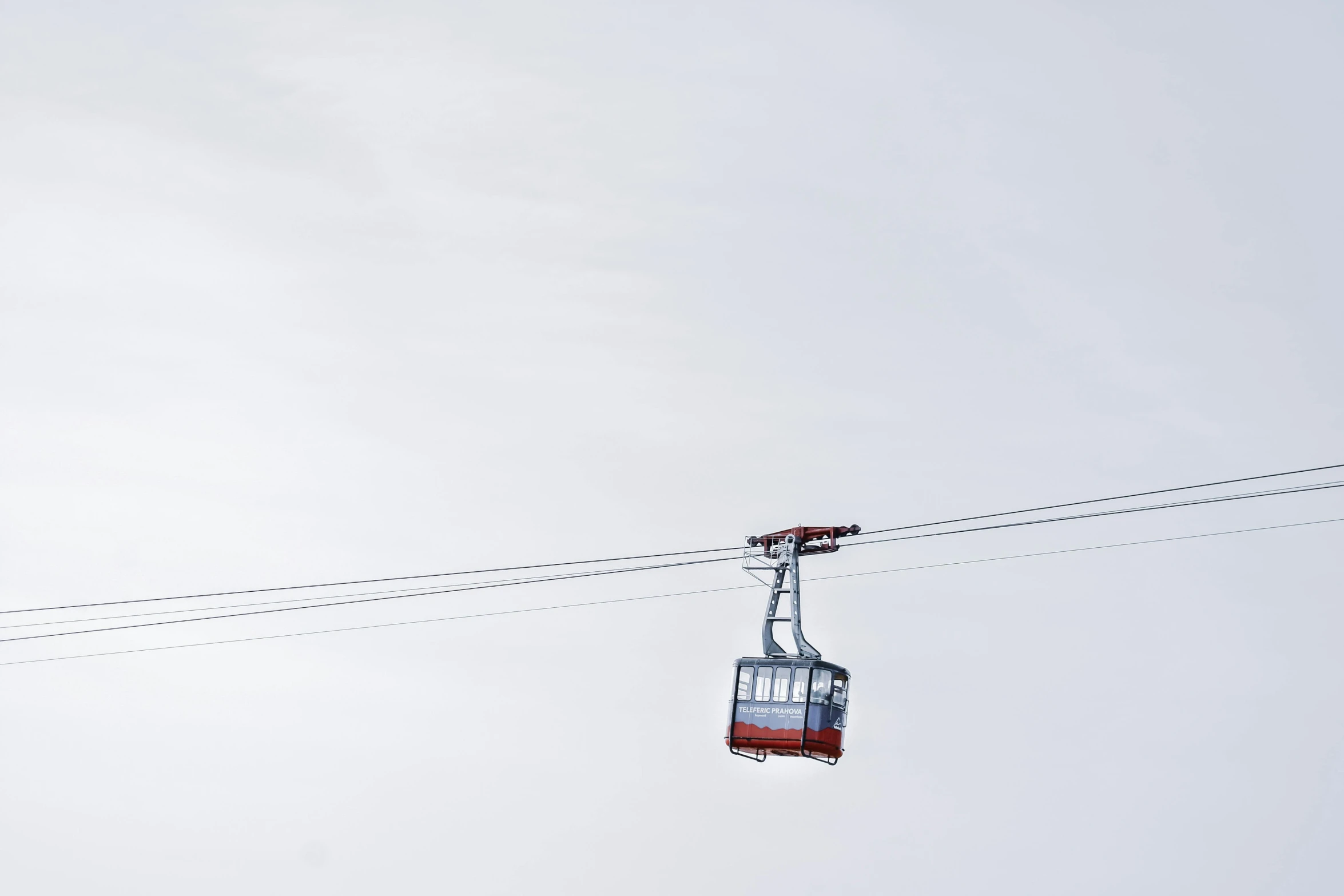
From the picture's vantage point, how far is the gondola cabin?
53.3m

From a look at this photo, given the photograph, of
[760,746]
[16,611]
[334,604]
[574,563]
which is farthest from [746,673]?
[16,611]

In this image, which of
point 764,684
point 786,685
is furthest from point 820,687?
point 764,684

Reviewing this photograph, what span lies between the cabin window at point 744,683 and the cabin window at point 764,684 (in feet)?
0.98

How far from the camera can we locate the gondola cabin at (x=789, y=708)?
53344 mm

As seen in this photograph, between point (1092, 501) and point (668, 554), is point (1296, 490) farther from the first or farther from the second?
point (668, 554)

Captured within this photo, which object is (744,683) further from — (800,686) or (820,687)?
(820,687)

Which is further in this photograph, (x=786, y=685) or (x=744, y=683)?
(x=744, y=683)

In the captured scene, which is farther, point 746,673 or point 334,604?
point 334,604

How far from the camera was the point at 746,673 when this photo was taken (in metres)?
55.2

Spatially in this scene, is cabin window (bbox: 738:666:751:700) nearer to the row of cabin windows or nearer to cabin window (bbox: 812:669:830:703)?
the row of cabin windows

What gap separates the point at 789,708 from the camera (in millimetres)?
53562

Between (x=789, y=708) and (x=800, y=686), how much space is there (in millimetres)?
744

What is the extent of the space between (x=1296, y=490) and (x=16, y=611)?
4725 centimetres

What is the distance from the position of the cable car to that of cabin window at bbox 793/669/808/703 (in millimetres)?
17
